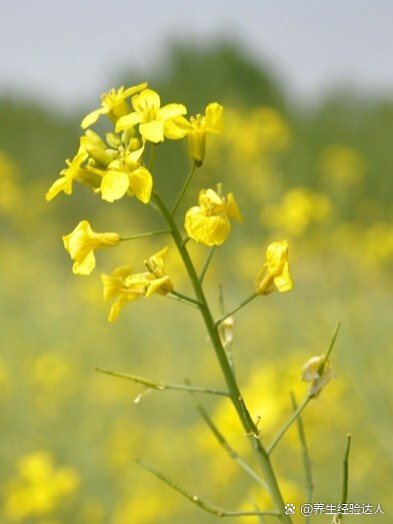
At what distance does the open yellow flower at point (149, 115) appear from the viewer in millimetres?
1061

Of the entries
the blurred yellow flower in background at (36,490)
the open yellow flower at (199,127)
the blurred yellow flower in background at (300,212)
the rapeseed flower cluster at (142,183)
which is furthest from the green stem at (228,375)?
the blurred yellow flower in background at (300,212)

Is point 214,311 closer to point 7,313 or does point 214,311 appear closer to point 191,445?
point 7,313

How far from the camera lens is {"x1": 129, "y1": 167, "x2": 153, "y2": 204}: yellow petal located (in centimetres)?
102

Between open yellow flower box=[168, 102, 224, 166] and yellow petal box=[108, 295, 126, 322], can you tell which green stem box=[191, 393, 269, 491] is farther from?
open yellow flower box=[168, 102, 224, 166]

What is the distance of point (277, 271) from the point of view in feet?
3.57

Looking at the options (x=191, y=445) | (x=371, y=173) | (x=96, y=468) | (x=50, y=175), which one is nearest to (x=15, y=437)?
(x=96, y=468)

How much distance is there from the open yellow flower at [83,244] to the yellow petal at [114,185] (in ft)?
0.32

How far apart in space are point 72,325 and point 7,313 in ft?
5.09

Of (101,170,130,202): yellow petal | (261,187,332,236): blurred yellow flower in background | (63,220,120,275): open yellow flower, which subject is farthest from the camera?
(261,187,332,236): blurred yellow flower in background

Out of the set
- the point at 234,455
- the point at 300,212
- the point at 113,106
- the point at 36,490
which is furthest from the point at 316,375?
the point at 300,212

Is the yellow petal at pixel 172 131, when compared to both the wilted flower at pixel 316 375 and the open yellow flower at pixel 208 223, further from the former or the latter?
the wilted flower at pixel 316 375

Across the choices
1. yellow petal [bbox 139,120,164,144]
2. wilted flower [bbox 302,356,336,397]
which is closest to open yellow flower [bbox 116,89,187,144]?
yellow petal [bbox 139,120,164,144]

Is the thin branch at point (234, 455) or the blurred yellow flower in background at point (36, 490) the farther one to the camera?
the blurred yellow flower in background at point (36, 490)

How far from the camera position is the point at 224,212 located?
Result: 1.07 meters
